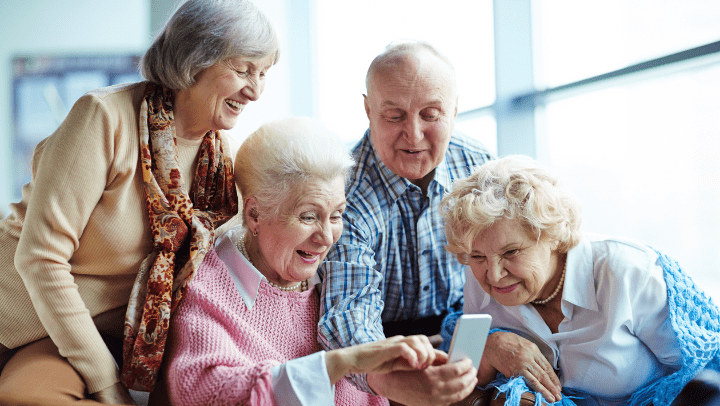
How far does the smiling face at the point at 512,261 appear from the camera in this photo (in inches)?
61.1

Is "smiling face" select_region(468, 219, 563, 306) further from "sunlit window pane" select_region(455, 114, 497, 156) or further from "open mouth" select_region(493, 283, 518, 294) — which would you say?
"sunlit window pane" select_region(455, 114, 497, 156)

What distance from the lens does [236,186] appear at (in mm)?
1757

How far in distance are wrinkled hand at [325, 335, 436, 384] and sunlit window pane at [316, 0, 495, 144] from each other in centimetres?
274

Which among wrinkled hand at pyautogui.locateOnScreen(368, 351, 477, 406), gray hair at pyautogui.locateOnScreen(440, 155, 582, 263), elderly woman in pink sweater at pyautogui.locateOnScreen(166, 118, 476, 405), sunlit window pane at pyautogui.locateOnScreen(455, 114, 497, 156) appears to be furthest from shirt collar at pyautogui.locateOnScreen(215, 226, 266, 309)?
sunlit window pane at pyautogui.locateOnScreen(455, 114, 497, 156)

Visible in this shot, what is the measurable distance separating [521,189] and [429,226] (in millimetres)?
465

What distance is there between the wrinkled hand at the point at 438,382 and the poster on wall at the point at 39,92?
4376 mm

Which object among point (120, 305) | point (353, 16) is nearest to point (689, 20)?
point (120, 305)

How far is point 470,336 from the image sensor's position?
4.05ft

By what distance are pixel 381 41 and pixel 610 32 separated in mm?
2527

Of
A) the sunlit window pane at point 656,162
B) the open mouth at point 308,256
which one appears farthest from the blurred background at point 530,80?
the open mouth at point 308,256

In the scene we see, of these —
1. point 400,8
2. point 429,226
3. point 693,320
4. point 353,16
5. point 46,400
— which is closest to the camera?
point 46,400

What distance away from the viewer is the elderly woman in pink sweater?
4.55 feet

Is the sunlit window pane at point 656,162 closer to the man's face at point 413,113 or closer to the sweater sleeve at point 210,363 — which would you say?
the man's face at point 413,113

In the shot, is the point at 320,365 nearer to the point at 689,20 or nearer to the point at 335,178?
the point at 335,178
